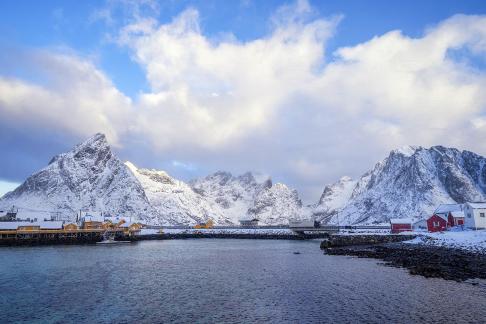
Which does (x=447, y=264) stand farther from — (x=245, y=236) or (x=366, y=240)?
(x=245, y=236)

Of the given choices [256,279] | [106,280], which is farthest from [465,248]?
[106,280]

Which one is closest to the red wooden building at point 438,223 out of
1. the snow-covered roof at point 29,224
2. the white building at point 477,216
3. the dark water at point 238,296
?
the white building at point 477,216

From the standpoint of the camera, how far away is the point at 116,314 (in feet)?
103

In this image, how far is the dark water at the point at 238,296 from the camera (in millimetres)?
30172

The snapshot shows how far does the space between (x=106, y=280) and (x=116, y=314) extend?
65.7 feet

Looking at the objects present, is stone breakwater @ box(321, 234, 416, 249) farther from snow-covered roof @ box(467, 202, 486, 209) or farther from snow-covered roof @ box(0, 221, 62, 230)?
snow-covered roof @ box(0, 221, 62, 230)

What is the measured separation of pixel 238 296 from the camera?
38.8 m

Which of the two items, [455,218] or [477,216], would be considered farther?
[455,218]

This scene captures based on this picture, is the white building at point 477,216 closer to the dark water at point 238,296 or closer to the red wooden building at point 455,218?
the red wooden building at point 455,218

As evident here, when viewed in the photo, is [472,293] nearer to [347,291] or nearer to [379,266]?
[347,291]

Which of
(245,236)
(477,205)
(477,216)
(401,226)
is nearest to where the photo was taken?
(477,216)

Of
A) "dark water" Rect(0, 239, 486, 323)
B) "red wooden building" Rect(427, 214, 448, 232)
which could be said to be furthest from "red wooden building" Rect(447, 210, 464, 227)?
"dark water" Rect(0, 239, 486, 323)

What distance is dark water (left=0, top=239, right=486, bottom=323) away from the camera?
1188 inches

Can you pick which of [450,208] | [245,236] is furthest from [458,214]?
[245,236]
